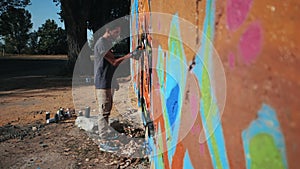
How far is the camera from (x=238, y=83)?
41.7 inches

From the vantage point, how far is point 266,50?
2.97 ft

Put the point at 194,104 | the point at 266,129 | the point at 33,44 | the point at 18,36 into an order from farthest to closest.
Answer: the point at 18,36, the point at 33,44, the point at 194,104, the point at 266,129

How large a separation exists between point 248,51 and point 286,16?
0.60 ft

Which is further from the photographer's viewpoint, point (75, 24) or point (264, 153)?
point (75, 24)

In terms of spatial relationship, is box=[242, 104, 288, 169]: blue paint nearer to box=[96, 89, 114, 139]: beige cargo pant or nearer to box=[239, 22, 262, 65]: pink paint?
box=[239, 22, 262, 65]: pink paint

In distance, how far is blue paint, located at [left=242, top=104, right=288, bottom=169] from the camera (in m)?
0.85

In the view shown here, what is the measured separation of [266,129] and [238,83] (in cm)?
21

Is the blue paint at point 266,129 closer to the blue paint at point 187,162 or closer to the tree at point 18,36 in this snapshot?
the blue paint at point 187,162

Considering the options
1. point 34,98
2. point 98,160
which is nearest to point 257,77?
point 98,160

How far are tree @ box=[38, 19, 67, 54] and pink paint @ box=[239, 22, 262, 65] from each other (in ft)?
134

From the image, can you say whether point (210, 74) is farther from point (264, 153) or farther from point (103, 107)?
point (103, 107)

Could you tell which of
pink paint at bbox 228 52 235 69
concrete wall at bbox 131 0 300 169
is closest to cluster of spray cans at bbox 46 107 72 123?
concrete wall at bbox 131 0 300 169

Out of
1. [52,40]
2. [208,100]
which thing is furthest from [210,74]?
[52,40]

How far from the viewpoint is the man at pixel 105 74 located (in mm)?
4516
